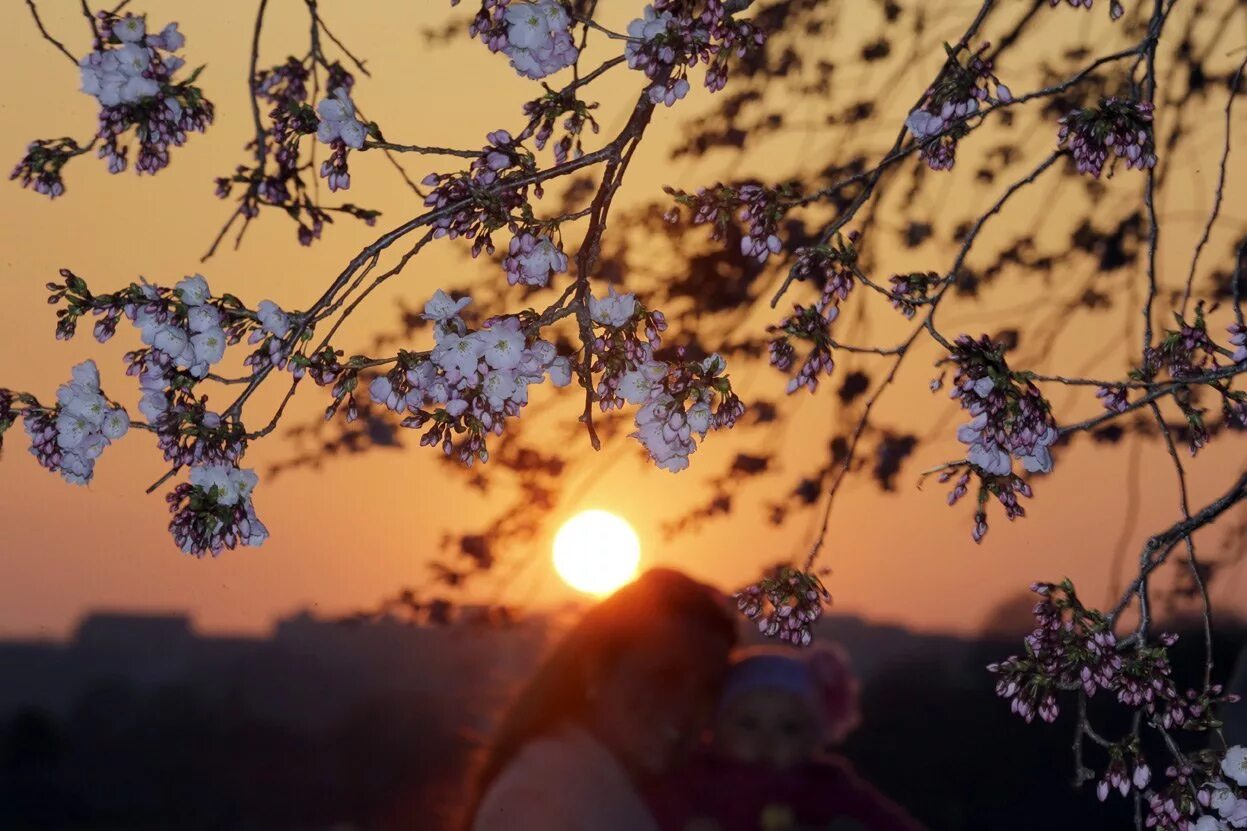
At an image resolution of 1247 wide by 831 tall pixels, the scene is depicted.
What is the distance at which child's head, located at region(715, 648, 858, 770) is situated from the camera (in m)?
2.88

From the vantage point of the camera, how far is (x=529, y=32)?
1.60 metres

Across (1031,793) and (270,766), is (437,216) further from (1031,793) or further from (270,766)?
(1031,793)

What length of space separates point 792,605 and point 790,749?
113 centimetres

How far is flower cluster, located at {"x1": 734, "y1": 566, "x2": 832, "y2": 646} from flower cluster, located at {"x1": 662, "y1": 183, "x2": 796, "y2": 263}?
45 cm

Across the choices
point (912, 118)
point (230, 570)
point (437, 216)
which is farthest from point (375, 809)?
point (912, 118)

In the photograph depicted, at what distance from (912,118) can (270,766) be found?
6.42ft

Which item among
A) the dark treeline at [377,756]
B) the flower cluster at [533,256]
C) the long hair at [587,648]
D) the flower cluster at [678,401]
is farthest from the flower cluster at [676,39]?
the dark treeline at [377,756]

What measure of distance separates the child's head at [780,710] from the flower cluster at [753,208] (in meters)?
1.34

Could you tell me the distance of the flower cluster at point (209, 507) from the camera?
154 centimetres

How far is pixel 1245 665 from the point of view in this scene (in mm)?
2850

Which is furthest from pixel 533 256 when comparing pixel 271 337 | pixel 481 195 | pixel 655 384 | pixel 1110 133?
pixel 1110 133

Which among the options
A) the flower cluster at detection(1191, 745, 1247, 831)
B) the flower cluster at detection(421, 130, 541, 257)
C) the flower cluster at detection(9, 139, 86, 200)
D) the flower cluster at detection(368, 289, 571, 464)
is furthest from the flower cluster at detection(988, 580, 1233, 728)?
the flower cluster at detection(9, 139, 86, 200)

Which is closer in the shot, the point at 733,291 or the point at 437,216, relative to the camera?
the point at 437,216

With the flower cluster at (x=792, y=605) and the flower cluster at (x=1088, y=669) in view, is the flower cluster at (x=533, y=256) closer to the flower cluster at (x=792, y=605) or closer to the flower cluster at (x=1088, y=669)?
the flower cluster at (x=792, y=605)
